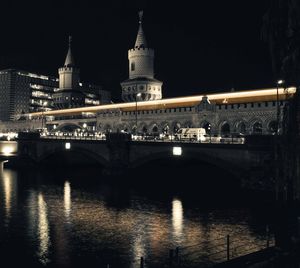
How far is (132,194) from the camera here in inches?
1905

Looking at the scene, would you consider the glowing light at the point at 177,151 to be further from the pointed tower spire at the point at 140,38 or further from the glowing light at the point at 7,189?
the pointed tower spire at the point at 140,38

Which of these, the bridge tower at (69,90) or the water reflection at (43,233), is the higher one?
the bridge tower at (69,90)

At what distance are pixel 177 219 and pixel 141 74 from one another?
109564 millimetres

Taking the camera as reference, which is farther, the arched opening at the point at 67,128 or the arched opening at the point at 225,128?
the arched opening at the point at 67,128

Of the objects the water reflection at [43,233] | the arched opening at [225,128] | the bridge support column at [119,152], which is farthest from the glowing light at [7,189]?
the arched opening at [225,128]

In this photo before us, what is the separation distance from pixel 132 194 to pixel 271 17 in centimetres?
3497

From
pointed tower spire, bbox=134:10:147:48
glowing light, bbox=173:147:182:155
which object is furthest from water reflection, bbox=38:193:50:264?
pointed tower spire, bbox=134:10:147:48

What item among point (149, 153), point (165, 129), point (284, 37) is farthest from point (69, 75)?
point (284, 37)

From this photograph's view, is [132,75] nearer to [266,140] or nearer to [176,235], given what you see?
[266,140]

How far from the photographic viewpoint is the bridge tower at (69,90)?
540ft

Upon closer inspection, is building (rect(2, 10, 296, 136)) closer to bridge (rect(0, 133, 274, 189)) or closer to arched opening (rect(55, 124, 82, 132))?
arched opening (rect(55, 124, 82, 132))

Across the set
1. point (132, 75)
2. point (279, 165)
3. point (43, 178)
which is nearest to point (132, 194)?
point (43, 178)

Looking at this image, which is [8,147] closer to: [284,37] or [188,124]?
[188,124]

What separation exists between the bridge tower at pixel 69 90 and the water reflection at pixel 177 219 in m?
127
